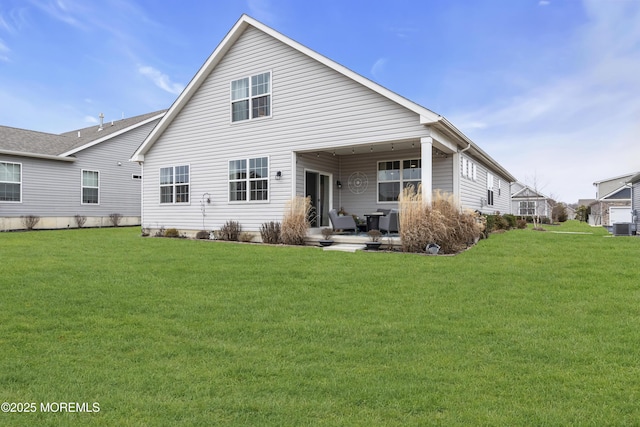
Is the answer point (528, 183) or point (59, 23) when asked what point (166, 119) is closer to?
point (59, 23)

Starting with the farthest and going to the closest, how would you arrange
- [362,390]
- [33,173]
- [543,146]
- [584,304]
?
[543,146] < [33,173] < [584,304] < [362,390]

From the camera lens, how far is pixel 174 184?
50.2 feet

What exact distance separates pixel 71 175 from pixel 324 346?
20.9m

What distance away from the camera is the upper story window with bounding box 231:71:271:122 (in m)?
13.0

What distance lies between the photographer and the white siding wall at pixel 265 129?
11203 mm

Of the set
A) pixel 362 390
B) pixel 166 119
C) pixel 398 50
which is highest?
pixel 398 50

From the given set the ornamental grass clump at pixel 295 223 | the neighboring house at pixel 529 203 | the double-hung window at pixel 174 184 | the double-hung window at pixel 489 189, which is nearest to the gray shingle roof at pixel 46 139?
the double-hung window at pixel 174 184

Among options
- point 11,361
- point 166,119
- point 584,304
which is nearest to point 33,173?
point 166,119

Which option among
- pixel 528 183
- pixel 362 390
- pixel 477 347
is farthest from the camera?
pixel 528 183

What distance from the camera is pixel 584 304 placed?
4.77m

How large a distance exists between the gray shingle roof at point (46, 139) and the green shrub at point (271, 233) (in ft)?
43.3

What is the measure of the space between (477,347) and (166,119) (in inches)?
567

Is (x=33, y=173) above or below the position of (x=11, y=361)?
above

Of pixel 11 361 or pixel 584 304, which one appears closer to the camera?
pixel 11 361
